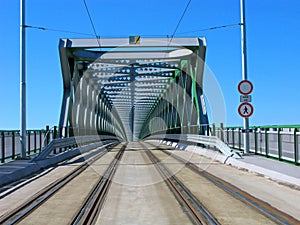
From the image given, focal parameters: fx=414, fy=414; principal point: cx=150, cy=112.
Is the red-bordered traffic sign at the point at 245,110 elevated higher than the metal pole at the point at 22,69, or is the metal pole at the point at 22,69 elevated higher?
the metal pole at the point at 22,69

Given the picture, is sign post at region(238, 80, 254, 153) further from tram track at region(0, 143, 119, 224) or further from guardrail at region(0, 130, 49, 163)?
guardrail at region(0, 130, 49, 163)

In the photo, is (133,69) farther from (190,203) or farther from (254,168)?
(190,203)

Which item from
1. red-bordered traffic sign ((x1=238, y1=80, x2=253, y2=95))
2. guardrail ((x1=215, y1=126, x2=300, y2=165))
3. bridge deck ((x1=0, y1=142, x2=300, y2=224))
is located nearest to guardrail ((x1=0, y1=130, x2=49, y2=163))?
bridge deck ((x1=0, y1=142, x2=300, y2=224))

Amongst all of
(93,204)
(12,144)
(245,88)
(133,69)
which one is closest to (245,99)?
(245,88)

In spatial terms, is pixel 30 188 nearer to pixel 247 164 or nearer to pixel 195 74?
pixel 247 164

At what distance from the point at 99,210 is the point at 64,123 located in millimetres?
17292

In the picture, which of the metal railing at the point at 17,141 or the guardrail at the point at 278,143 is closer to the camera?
the guardrail at the point at 278,143

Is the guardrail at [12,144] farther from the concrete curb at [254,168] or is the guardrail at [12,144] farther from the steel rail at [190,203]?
the concrete curb at [254,168]

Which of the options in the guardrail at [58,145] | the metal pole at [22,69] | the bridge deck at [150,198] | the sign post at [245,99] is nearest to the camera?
the bridge deck at [150,198]

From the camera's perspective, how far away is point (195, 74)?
27.9m

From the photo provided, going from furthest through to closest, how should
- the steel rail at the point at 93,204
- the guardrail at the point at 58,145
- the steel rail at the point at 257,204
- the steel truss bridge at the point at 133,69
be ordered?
1. the steel truss bridge at the point at 133,69
2. the guardrail at the point at 58,145
3. the steel rail at the point at 93,204
4. the steel rail at the point at 257,204

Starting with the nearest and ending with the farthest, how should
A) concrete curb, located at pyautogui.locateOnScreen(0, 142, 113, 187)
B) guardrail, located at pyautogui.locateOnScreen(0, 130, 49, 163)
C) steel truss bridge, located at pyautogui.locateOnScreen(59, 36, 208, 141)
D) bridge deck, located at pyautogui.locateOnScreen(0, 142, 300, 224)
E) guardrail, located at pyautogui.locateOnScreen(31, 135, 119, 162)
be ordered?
bridge deck, located at pyautogui.locateOnScreen(0, 142, 300, 224) < concrete curb, located at pyautogui.locateOnScreen(0, 142, 113, 187) < guardrail, located at pyautogui.locateOnScreen(0, 130, 49, 163) < guardrail, located at pyautogui.locateOnScreen(31, 135, 119, 162) < steel truss bridge, located at pyautogui.locateOnScreen(59, 36, 208, 141)

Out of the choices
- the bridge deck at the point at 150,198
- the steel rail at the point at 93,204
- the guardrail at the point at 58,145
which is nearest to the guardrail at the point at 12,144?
the guardrail at the point at 58,145

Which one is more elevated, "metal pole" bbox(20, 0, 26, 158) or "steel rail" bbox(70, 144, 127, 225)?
"metal pole" bbox(20, 0, 26, 158)
